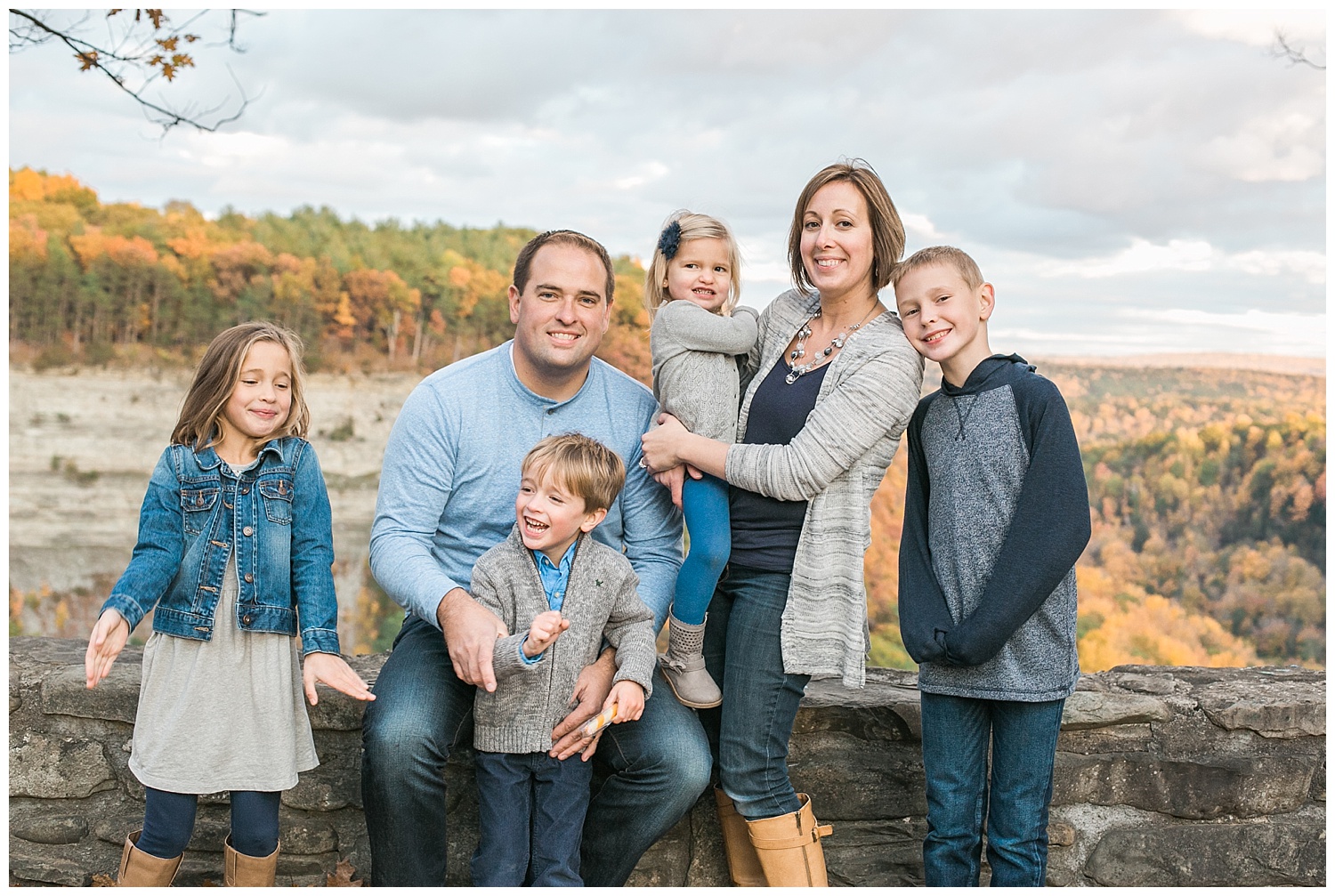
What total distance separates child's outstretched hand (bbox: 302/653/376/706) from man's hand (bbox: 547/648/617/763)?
424 mm

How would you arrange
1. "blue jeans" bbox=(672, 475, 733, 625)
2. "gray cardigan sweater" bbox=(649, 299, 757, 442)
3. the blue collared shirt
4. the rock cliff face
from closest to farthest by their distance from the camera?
1. the blue collared shirt
2. "blue jeans" bbox=(672, 475, 733, 625)
3. "gray cardigan sweater" bbox=(649, 299, 757, 442)
4. the rock cliff face

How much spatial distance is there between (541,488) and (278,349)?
26.8 inches

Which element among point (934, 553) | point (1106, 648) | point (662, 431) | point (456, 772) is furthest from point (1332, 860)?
point (1106, 648)

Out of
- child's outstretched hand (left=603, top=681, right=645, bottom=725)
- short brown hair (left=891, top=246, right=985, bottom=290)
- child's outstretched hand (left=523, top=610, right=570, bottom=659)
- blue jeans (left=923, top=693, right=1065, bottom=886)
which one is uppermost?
short brown hair (left=891, top=246, right=985, bottom=290)

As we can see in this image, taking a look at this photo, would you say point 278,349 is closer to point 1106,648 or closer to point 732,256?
→ point 732,256

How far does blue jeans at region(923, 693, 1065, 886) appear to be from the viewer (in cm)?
220

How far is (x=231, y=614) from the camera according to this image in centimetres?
226

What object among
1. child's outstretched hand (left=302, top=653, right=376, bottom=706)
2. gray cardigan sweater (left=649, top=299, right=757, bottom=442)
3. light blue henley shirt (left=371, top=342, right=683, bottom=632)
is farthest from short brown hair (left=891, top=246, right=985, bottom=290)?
child's outstretched hand (left=302, top=653, right=376, bottom=706)

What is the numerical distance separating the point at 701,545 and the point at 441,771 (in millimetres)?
755

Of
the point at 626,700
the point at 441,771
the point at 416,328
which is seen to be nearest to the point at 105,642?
the point at 441,771

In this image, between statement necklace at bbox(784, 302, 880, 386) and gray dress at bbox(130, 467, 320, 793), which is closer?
gray dress at bbox(130, 467, 320, 793)

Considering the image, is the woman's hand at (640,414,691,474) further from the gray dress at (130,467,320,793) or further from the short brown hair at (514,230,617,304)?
the gray dress at (130,467,320,793)

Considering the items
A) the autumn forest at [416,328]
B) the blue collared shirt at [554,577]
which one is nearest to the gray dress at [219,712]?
the blue collared shirt at [554,577]

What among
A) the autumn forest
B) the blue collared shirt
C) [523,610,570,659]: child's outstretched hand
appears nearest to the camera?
[523,610,570,659]: child's outstretched hand
